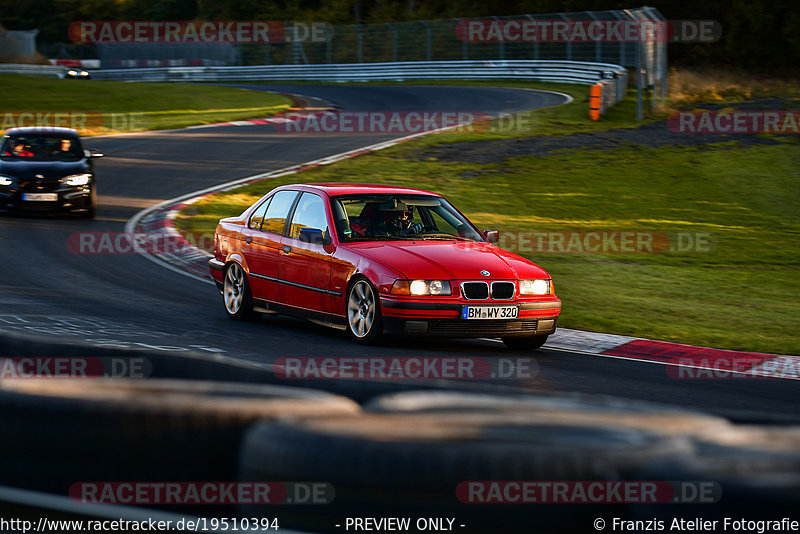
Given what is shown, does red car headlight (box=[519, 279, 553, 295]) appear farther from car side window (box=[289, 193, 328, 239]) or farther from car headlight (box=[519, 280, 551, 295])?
car side window (box=[289, 193, 328, 239])

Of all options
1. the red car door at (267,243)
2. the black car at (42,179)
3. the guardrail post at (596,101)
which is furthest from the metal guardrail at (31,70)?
the red car door at (267,243)

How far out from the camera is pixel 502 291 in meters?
9.45

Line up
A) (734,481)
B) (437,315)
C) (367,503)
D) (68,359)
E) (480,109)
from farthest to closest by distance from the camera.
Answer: (480,109) < (437,315) < (68,359) < (367,503) < (734,481)

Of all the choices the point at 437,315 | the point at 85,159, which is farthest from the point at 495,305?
the point at 85,159

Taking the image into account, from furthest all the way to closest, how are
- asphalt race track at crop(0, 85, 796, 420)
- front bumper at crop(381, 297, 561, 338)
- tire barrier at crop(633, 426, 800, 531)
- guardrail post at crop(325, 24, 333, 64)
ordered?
guardrail post at crop(325, 24, 333, 64)
front bumper at crop(381, 297, 561, 338)
asphalt race track at crop(0, 85, 796, 420)
tire barrier at crop(633, 426, 800, 531)

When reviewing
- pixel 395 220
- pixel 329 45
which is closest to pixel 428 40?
pixel 329 45

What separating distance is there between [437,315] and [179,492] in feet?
16.8

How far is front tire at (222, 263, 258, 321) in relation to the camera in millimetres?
11125

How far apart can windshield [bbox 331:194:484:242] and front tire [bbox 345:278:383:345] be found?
66cm

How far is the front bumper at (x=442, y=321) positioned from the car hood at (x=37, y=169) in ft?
37.5

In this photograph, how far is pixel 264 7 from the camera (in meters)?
84.8

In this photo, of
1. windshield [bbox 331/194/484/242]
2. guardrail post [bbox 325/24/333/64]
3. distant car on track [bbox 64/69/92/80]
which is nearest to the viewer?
windshield [bbox 331/194/484/242]

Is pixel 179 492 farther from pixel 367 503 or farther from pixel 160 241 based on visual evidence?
pixel 160 241

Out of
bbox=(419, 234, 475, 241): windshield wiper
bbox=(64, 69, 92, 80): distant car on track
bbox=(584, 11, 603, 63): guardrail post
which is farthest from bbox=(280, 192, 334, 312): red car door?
bbox=(64, 69, 92, 80): distant car on track
